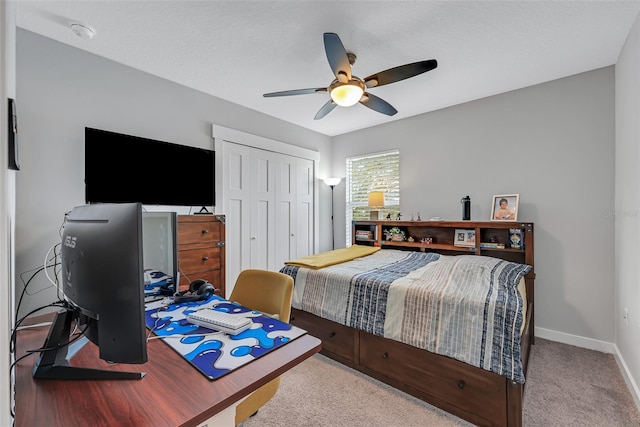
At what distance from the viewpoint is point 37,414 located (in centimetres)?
70

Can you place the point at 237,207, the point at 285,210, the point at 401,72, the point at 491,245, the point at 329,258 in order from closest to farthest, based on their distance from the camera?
1. the point at 401,72
2. the point at 329,258
3. the point at 491,245
4. the point at 237,207
5. the point at 285,210

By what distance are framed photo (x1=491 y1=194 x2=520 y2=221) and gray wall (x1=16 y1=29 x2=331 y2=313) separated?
3.40 meters

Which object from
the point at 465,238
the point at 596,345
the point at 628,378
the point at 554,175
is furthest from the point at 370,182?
the point at 628,378

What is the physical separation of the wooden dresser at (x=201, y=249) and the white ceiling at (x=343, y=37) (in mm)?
1397

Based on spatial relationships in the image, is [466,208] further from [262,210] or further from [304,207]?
[262,210]

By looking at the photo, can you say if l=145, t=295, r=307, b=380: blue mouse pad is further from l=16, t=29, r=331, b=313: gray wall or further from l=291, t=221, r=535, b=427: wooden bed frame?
l=16, t=29, r=331, b=313: gray wall

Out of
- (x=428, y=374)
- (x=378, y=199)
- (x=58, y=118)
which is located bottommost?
(x=428, y=374)

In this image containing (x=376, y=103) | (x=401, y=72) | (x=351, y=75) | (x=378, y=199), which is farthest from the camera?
(x=378, y=199)

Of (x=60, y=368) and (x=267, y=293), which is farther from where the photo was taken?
(x=267, y=293)

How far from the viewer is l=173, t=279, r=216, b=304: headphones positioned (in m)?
1.50

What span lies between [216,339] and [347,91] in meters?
1.90

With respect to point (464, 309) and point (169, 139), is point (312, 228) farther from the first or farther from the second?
point (464, 309)

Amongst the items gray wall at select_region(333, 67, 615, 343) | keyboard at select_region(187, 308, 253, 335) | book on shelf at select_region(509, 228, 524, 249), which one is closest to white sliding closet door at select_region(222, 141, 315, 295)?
gray wall at select_region(333, 67, 615, 343)

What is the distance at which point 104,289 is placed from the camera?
78 centimetres
